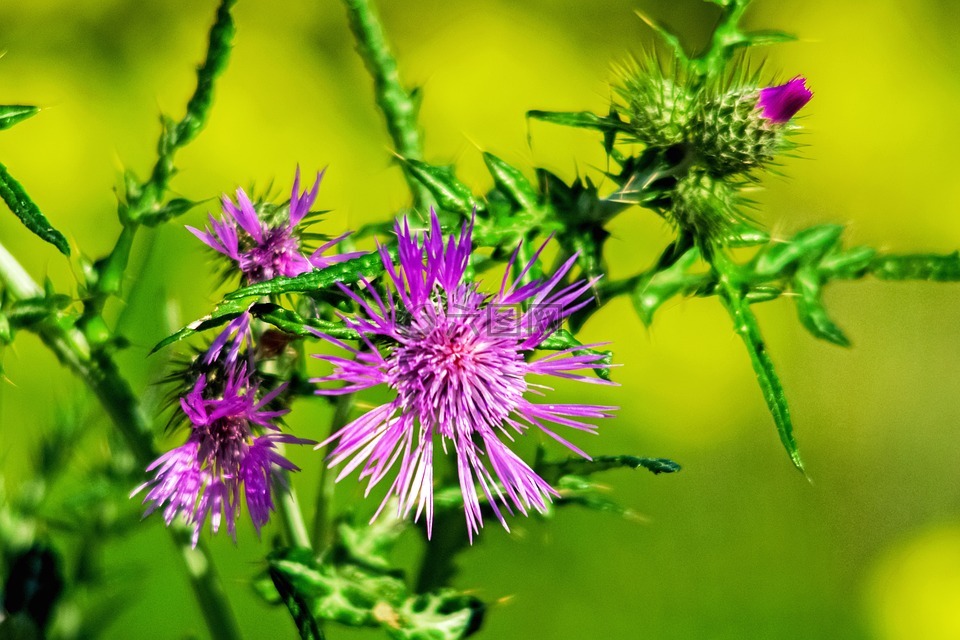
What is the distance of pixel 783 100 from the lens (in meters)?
1.16

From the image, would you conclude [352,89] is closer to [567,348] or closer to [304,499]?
[304,499]

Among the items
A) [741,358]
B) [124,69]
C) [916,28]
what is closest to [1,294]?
[124,69]

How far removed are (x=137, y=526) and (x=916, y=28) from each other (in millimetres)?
5070

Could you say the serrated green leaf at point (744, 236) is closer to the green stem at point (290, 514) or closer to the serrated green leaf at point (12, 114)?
the green stem at point (290, 514)

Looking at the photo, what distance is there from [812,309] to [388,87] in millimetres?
666

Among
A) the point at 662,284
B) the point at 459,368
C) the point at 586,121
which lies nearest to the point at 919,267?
the point at 662,284

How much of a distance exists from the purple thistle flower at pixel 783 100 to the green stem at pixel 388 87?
448 mm

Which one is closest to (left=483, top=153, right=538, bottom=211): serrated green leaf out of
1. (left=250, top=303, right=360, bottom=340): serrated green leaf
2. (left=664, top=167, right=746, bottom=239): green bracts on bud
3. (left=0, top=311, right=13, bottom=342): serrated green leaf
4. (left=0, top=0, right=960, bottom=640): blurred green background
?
(left=664, top=167, right=746, bottom=239): green bracts on bud

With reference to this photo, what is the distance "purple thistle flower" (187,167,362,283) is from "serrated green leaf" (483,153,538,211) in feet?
0.69

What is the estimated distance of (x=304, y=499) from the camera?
3.51 meters

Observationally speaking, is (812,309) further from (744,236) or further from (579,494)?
Result: (579,494)

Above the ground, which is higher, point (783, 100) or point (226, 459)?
point (783, 100)

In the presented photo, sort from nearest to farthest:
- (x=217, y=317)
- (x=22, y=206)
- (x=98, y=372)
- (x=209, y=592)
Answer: (x=217, y=317)
(x=22, y=206)
(x=98, y=372)
(x=209, y=592)

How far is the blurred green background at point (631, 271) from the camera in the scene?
3518 mm
